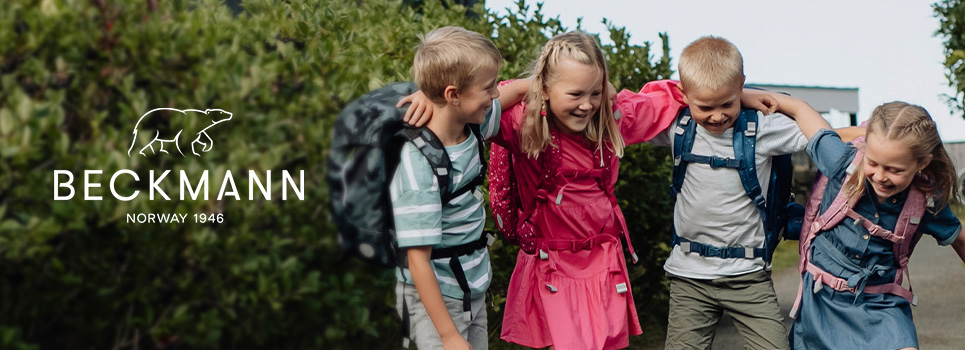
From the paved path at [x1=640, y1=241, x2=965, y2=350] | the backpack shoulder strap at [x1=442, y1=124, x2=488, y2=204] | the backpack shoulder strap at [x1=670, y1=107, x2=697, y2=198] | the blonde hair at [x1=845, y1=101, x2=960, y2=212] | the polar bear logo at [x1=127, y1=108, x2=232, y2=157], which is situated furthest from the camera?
the paved path at [x1=640, y1=241, x2=965, y2=350]

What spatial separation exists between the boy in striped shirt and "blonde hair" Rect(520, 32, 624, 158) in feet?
1.20

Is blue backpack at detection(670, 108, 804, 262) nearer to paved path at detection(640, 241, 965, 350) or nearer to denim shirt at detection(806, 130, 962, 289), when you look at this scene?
denim shirt at detection(806, 130, 962, 289)

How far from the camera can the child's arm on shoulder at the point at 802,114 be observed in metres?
3.57

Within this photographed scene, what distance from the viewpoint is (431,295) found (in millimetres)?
2848

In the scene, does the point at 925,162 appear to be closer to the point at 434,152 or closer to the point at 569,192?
the point at 569,192

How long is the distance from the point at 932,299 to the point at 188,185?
676 centimetres

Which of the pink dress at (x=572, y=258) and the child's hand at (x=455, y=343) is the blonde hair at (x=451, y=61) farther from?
the child's hand at (x=455, y=343)

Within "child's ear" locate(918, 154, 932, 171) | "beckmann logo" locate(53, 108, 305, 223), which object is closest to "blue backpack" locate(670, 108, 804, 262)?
"child's ear" locate(918, 154, 932, 171)

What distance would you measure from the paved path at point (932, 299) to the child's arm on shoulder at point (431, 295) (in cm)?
337

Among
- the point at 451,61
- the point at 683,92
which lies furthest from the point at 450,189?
the point at 683,92

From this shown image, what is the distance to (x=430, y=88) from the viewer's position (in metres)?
3.04

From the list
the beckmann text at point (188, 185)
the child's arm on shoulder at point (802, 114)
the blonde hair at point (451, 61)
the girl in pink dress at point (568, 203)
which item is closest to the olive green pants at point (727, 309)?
the girl in pink dress at point (568, 203)

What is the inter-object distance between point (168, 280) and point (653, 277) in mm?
3972

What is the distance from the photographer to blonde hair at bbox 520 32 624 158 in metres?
3.46
